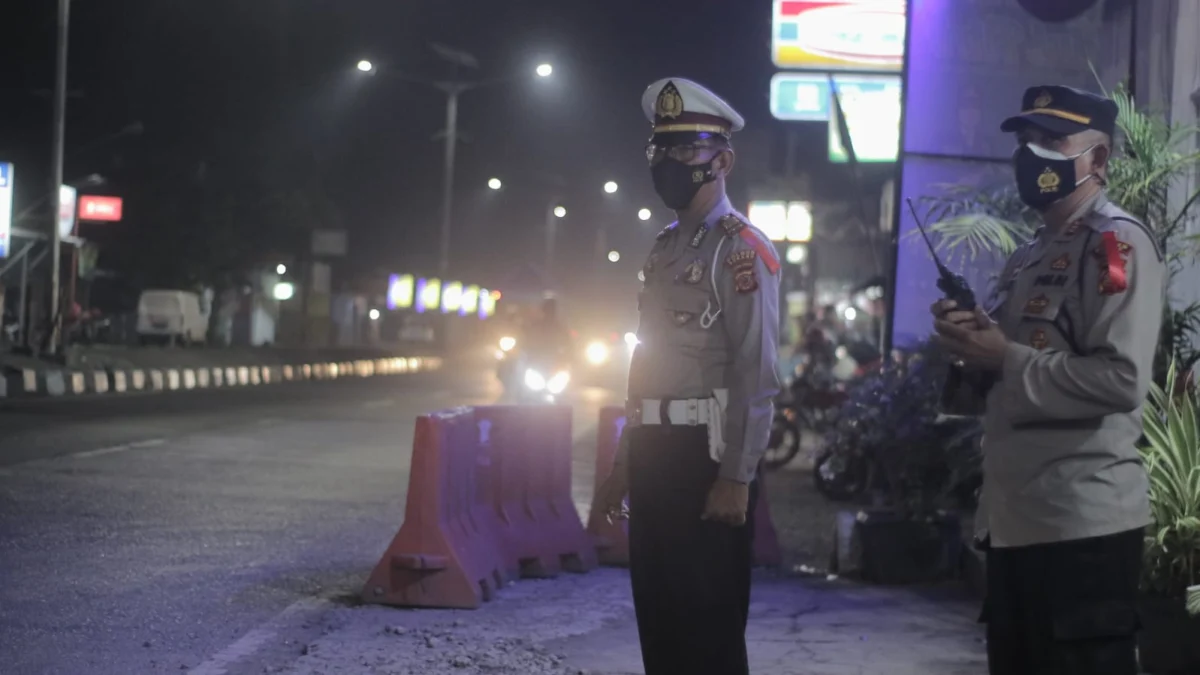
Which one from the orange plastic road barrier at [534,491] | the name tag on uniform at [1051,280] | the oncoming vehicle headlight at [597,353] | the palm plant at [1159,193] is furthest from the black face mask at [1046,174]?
the oncoming vehicle headlight at [597,353]

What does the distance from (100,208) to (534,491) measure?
37.3 metres

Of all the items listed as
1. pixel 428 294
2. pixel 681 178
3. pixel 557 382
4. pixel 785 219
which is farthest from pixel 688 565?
pixel 428 294

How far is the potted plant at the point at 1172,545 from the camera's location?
583 cm

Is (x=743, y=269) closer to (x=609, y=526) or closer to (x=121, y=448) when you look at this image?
(x=609, y=526)

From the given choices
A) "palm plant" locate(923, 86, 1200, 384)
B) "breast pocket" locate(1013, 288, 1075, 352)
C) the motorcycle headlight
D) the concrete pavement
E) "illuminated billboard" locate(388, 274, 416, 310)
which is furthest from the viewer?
"illuminated billboard" locate(388, 274, 416, 310)

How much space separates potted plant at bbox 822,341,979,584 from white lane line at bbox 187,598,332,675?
3.53 metres

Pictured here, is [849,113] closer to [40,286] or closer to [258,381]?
[258,381]

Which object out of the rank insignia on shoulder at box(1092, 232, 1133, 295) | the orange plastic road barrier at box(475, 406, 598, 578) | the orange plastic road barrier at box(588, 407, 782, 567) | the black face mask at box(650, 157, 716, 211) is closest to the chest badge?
the rank insignia on shoulder at box(1092, 232, 1133, 295)

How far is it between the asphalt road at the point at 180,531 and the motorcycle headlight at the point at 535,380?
2614mm

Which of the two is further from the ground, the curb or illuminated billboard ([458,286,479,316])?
illuminated billboard ([458,286,479,316])

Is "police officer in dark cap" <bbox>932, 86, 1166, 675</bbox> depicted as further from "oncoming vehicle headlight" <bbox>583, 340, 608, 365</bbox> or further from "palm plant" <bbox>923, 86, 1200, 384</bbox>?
"oncoming vehicle headlight" <bbox>583, 340, 608, 365</bbox>

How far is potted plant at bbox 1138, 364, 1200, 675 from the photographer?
5.83m

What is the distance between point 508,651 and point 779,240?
28.5 meters

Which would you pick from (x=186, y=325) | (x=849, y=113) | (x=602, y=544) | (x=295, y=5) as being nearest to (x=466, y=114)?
(x=186, y=325)
